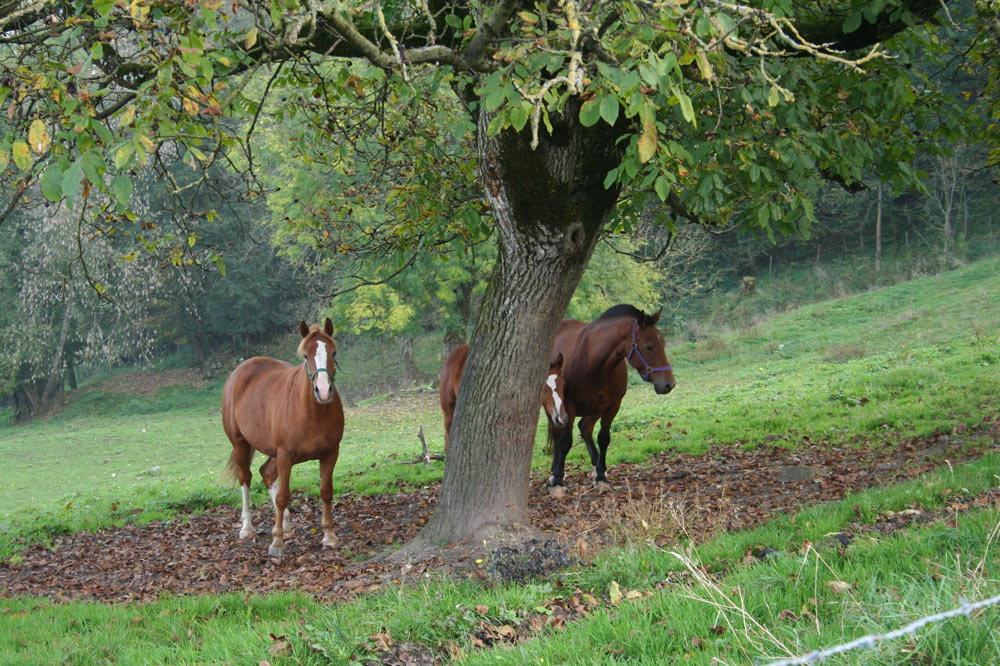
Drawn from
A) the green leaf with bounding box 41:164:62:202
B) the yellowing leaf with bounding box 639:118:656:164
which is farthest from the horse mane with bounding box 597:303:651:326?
the green leaf with bounding box 41:164:62:202

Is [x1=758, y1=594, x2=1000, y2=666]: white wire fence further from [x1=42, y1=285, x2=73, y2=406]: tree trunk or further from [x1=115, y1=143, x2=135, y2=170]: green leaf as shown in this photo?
[x1=42, y1=285, x2=73, y2=406]: tree trunk

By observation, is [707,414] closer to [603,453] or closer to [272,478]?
[603,453]

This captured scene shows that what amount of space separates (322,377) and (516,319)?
218 cm

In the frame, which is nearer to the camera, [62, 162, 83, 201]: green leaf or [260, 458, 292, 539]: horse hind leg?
[62, 162, 83, 201]: green leaf

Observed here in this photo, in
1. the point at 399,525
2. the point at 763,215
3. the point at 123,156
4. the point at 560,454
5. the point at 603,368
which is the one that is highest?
the point at 123,156

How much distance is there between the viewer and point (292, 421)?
8.52m

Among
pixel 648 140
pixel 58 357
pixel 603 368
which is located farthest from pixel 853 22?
pixel 58 357

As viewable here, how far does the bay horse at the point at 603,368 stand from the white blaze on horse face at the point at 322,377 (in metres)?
3.11

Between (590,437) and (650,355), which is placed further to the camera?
(590,437)

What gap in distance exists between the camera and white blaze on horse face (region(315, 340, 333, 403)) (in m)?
7.75

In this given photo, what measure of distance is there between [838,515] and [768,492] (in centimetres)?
241

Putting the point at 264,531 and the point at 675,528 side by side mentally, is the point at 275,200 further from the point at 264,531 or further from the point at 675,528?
the point at 675,528

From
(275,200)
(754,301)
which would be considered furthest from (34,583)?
(754,301)

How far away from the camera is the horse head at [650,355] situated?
9.54 metres
